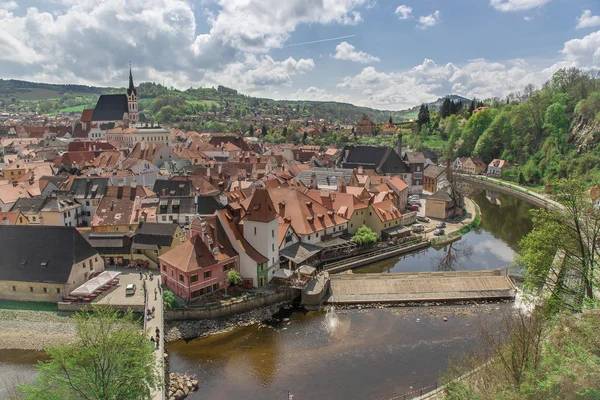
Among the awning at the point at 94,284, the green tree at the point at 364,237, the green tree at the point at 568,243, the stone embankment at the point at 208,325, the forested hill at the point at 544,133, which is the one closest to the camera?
the green tree at the point at 568,243

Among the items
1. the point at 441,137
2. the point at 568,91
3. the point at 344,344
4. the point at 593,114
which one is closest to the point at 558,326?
the point at 344,344

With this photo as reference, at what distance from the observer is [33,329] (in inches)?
1146

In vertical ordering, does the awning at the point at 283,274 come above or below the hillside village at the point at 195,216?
below

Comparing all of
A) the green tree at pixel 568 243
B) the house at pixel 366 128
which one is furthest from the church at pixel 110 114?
the green tree at pixel 568 243

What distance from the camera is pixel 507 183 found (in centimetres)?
9412

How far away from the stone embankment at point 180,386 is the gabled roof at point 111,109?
120385 mm

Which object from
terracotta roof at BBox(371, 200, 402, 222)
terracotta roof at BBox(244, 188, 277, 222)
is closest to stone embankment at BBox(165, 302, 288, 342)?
terracotta roof at BBox(244, 188, 277, 222)

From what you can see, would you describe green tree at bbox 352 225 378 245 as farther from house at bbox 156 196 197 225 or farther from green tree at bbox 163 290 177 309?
green tree at bbox 163 290 177 309

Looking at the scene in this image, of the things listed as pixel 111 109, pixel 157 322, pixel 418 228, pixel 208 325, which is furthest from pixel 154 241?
pixel 111 109

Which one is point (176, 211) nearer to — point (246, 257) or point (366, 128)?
point (246, 257)

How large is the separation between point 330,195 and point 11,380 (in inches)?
1383

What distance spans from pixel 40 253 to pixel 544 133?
110279mm

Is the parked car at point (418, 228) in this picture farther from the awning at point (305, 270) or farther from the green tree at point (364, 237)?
the awning at point (305, 270)

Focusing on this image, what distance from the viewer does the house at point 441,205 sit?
194 feet
